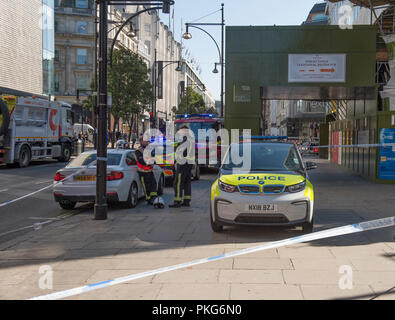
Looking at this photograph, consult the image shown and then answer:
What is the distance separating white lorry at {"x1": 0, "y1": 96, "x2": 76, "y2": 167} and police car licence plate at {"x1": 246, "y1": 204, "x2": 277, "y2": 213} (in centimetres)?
1478

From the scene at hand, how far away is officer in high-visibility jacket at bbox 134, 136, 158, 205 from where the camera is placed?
11.9m

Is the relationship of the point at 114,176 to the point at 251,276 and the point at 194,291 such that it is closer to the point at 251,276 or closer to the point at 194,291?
the point at 251,276

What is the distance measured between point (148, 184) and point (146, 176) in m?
0.21

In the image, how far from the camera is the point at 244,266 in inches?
236

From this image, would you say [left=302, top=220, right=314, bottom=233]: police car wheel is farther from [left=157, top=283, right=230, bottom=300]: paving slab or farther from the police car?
[left=157, top=283, right=230, bottom=300]: paving slab

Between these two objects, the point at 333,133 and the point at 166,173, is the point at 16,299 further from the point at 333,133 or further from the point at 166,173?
the point at 333,133

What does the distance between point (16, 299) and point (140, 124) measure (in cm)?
7338

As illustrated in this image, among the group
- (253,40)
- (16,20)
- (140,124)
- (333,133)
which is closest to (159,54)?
(140,124)

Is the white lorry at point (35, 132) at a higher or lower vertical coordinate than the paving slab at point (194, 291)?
higher

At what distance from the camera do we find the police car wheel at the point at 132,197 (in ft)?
37.8

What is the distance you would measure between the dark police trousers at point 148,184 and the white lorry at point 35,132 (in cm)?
1003

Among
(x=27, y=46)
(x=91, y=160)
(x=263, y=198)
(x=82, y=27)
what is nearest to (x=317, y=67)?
(x=91, y=160)

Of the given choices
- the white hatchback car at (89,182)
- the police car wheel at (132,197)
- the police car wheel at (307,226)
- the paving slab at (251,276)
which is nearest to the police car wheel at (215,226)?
the police car wheel at (307,226)

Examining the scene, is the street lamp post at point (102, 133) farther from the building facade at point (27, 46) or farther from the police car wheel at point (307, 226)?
the building facade at point (27, 46)
